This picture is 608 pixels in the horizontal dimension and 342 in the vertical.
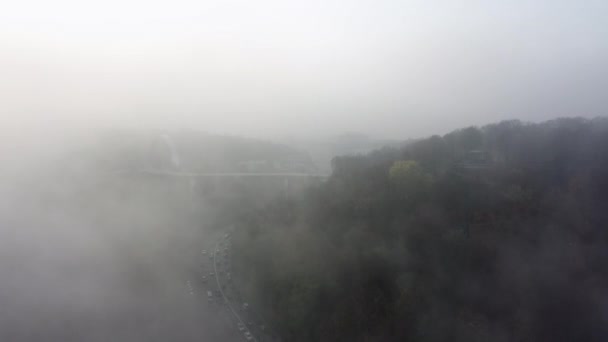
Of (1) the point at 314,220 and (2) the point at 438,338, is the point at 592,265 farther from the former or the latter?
(1) the point at 314,220

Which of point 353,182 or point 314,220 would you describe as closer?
point 314,220

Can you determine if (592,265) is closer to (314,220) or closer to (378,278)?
(378,278)

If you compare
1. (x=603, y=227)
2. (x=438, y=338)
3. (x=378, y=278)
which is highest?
(x=603, y=227)

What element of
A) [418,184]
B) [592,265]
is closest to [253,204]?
[418,184]

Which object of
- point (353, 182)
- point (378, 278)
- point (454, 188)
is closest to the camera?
point (378, 278)

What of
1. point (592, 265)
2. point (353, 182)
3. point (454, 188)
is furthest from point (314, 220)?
point (592, 265)

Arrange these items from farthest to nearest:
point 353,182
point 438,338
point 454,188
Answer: point 353,182 < point 454,188 < point 438,338

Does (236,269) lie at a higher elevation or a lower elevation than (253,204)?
lower
